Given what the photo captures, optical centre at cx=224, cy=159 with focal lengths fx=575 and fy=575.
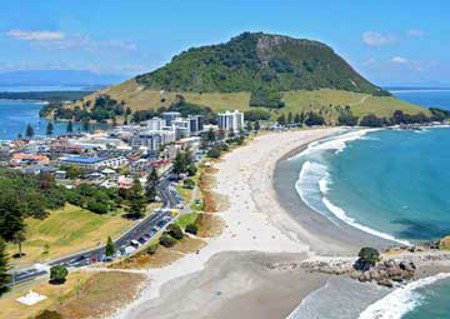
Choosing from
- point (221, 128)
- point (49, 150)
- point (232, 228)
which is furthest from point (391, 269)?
point (221, 128)

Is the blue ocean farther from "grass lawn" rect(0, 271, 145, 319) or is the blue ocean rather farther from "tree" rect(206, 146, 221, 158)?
"tree" rect(206, 146, 221, 158)

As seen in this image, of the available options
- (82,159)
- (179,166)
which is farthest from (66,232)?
(82,159)

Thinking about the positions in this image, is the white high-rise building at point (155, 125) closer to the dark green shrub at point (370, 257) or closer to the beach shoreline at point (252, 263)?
the beach shoreline at point (252, 263)

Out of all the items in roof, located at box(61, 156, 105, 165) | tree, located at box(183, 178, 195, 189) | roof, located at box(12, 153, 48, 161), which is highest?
roof, located at box(61, 156, 105, 165)

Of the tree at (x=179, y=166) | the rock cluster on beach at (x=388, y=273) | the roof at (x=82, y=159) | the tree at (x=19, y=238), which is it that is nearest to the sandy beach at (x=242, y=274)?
the rock cluster on beach at (x=388, y=273)

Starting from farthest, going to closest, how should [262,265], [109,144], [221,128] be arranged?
[221,128] < [109,144] < [262,265]

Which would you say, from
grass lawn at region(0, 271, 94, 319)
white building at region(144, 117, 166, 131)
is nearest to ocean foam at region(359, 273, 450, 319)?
grass lawn at region(0, 271, 94, 319)

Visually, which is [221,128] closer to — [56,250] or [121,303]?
[56,250]
